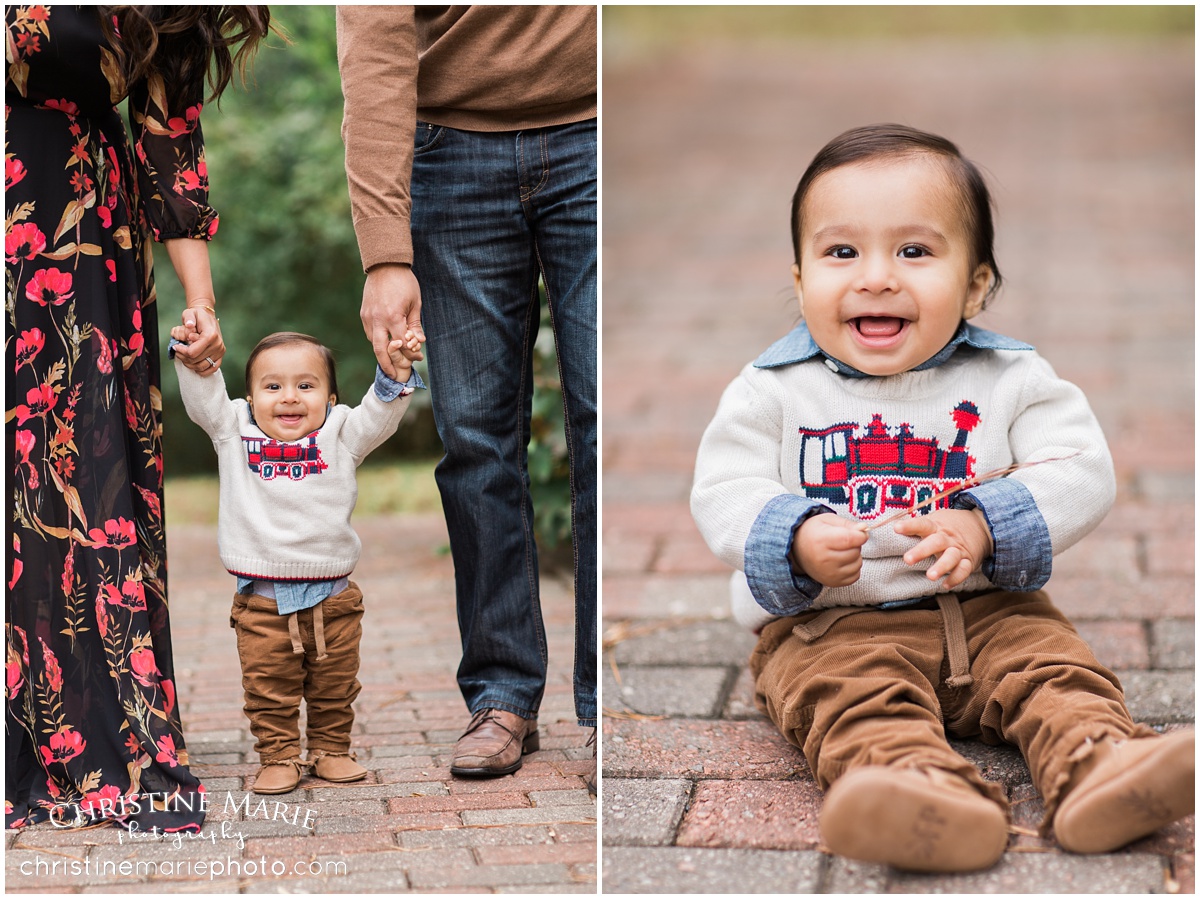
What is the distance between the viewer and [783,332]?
266 inches

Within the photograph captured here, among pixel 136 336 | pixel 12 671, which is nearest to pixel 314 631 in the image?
pixel 12 671

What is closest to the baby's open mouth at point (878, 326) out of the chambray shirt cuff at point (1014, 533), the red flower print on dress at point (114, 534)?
the chambray shirt cuff at point (1014, 533)

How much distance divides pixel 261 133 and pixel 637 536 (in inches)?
181

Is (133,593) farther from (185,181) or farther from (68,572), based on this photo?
Result: (185,181)

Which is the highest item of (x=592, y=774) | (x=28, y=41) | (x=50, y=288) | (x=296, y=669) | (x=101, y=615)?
(x=28, y=41)

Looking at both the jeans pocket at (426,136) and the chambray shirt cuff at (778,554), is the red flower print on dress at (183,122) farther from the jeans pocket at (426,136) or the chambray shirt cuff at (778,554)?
the chambray shirt cuff at (778,554)

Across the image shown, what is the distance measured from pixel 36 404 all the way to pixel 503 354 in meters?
0.86

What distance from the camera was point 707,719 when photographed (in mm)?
2891

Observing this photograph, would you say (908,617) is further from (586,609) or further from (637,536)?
(637,536)

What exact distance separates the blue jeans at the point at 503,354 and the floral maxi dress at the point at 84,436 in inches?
18.8

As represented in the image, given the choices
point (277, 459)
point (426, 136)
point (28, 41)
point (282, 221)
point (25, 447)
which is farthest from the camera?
point (282, 221)

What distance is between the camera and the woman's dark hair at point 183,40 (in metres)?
2.41

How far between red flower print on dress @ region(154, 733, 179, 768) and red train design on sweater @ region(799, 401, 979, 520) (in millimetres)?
1258

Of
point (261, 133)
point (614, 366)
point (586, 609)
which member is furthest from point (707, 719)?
point (261, 133)
